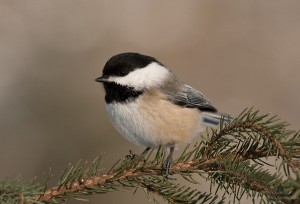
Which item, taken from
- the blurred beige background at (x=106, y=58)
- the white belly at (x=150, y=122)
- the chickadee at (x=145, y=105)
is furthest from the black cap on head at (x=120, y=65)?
the blurred beige background at (x=106, y=58)

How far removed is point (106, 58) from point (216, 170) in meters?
3.60

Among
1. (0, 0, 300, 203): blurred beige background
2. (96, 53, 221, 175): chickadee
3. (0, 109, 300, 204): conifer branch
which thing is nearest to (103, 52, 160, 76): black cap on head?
(96, 53, 221, 175): chickadee

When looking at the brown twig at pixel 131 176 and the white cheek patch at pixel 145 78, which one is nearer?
the brown twig at pixel 131 176

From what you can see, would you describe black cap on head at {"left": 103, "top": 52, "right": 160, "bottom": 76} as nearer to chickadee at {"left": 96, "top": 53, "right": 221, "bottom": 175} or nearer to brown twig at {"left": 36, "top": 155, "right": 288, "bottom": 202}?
chickadee at {"left": 96, "top": 53, "right": 221, "bottom": 175}

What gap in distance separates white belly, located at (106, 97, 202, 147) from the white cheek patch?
0.11 meters

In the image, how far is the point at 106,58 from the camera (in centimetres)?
536

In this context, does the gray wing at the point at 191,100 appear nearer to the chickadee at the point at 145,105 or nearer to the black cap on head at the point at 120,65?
the chickadee at the point at 145,105

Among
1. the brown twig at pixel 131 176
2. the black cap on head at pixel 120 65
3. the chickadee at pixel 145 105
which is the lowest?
the brown twig at pixel 131 176

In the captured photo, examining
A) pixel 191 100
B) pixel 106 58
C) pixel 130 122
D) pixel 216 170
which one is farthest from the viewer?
pixel 106 58

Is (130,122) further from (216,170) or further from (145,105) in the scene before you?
(216,170)

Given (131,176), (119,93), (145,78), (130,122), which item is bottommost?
(131,176)

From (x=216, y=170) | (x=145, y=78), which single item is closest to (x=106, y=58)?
(x=145, y=78)

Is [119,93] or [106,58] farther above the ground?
[106,58]

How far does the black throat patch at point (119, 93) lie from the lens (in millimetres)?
2648
